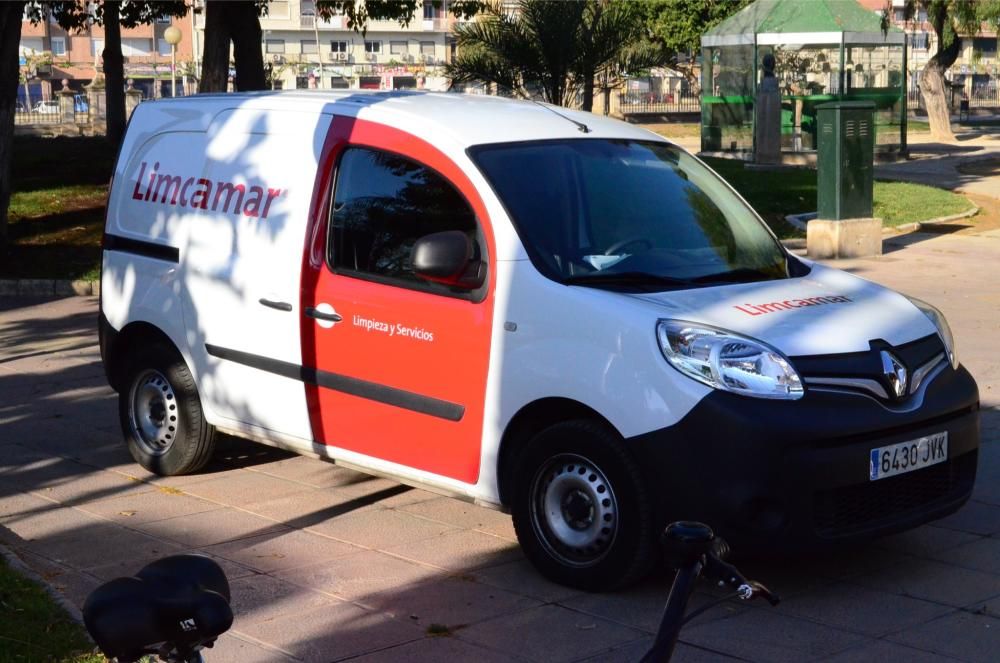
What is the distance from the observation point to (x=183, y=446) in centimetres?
712

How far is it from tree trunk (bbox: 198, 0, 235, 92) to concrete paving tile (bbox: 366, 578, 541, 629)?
54.0ft

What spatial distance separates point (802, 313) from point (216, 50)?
1697cm

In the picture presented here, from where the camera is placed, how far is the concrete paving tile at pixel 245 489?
22.5 ft

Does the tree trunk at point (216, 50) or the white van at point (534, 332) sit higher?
the tree trunk at point (216, 50)

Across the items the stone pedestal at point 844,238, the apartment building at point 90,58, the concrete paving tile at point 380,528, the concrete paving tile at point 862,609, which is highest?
the apartment building at point 90,58

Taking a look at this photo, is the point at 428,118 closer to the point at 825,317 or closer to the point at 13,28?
the point at 825,317

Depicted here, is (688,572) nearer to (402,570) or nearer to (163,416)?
(402,570)

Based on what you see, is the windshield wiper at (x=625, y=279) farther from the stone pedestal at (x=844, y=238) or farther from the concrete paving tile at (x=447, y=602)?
the stone pedestal at (x=844, y=238)

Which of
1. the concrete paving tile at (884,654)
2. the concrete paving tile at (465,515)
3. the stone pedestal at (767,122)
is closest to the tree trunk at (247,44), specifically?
the stone pedestal at (767,122)

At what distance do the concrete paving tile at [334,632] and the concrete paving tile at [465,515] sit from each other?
116 cm

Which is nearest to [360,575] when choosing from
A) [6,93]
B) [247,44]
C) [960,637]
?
[960,637]

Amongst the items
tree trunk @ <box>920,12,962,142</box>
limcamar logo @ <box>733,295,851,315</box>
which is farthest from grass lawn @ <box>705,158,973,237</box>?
tree trunk @ <box>920,12,962,142</box>

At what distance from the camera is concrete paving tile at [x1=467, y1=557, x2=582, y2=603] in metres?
5.37

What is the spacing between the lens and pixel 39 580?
17.4 ft
